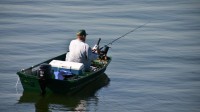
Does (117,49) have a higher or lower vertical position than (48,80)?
higher

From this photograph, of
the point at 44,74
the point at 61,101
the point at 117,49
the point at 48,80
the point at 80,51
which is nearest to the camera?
the point at 44,74

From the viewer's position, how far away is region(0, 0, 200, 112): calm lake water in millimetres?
17062

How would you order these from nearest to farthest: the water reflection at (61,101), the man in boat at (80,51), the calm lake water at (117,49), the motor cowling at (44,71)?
the motor cowling at (44,71)
the water reflection at (61,101)
the calm lake water at (117,49)
the man in boat at (80,51)

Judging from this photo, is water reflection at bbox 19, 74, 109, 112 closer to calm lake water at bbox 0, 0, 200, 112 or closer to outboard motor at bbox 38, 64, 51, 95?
calm lake water at bbox 0, 0, 200, 112

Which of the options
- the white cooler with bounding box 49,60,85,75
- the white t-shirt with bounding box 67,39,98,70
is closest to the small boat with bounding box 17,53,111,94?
the white cooler with bounding box 49,60,85,75

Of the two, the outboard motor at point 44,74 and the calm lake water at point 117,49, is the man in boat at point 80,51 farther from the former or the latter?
the outboard motor at point 44,74

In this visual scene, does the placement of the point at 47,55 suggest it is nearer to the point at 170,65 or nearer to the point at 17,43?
the point at 17,43

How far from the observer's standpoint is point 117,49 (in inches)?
934

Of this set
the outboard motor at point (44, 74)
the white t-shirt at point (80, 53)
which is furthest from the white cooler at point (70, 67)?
the outboard motor at point (44, 74)

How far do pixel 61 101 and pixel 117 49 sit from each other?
7105 millimetres

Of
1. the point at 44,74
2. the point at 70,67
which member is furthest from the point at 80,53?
the point at 44,74

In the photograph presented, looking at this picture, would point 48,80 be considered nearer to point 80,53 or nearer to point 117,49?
point 80,53

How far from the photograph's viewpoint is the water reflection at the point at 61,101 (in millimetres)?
16531

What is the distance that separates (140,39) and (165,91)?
7.24 meters
